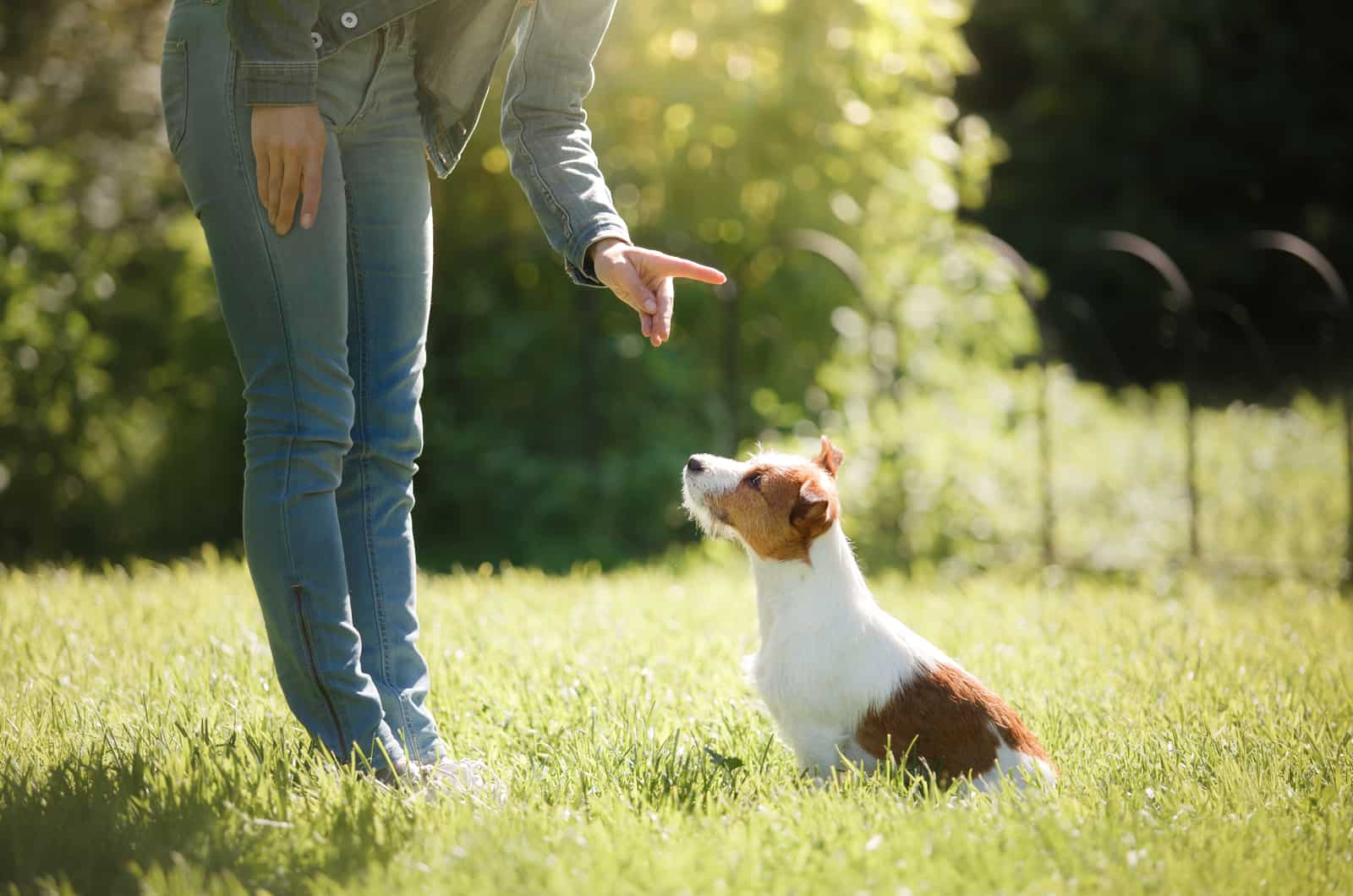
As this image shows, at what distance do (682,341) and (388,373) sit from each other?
5883 mm

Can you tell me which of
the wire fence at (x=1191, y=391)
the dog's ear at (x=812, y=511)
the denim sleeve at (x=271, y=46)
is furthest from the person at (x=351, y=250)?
the wire fence at (x=1191, y=391)

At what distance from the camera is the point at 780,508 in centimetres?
292

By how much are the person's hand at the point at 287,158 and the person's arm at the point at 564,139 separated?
53 centimetres

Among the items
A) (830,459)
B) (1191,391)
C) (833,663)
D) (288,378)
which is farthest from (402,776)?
(1191,391)

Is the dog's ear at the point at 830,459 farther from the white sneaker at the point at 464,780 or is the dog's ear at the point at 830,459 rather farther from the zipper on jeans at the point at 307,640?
the zipper on jeans at the point at 307,640

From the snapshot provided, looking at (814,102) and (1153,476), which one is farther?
(1153,476)

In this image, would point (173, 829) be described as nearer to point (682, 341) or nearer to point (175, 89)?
point (175, 89)

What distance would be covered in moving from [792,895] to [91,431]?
709cm

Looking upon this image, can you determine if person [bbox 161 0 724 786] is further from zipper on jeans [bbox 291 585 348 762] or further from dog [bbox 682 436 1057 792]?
dog [bbox 682 436 1057 792]

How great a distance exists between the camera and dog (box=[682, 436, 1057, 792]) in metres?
2.66

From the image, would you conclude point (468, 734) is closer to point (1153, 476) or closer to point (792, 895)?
point (792, 895)

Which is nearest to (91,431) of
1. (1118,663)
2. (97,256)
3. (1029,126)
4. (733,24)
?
(97,256)

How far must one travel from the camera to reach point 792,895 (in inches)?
78.7

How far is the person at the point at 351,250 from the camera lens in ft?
7.54
